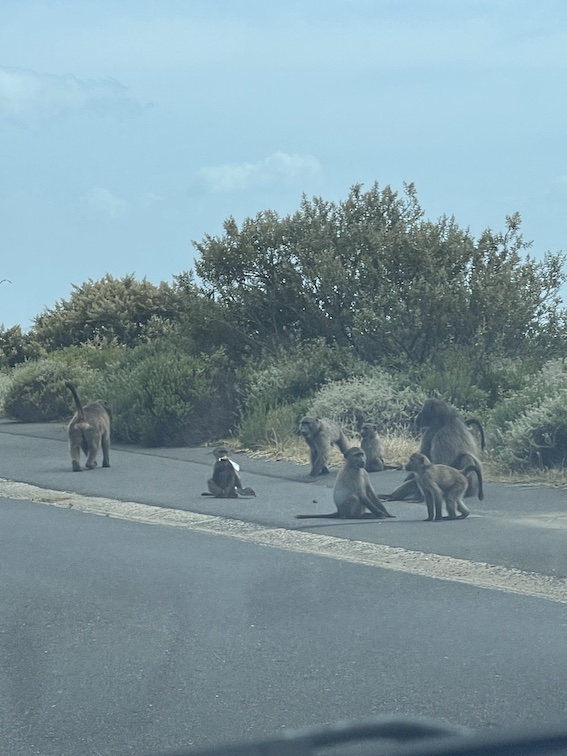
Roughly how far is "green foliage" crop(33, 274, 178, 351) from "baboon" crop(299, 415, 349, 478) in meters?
14.0

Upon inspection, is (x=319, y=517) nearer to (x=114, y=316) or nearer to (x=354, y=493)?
(x=354, y=493)

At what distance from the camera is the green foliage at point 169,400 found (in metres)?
18.9

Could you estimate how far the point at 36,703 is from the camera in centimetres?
578

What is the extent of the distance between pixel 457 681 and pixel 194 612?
2.20m

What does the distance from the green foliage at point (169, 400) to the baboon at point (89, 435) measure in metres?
2.35

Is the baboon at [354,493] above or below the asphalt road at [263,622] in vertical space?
above

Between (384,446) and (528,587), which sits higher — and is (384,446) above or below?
above

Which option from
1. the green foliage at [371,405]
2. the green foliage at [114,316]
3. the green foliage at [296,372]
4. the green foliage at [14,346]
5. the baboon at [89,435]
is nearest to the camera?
the baboon at [89,435]

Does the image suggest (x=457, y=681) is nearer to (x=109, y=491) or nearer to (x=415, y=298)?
(x=109, y=491)

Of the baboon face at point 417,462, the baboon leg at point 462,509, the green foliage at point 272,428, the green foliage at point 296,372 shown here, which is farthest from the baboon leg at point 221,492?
the green foliage at point 296,372

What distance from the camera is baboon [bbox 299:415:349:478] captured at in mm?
14648

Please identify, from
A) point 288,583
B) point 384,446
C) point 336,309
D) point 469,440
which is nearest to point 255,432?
point 384,446

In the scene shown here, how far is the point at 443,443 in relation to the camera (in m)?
13.0

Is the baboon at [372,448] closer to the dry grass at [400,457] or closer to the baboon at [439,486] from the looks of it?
the dry grass at [400,457]
